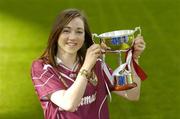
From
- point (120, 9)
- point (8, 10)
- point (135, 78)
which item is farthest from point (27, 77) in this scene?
point (135, 78)

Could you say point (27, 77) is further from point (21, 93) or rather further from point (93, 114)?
point (93, 114)

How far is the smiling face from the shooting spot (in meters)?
1.34

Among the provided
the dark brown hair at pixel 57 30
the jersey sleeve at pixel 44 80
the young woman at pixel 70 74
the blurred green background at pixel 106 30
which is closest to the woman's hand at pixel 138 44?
the young woman at pixel 70 74

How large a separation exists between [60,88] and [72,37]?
0.51 feet

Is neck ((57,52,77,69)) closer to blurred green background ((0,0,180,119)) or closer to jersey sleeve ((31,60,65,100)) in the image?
jersey sleeve ((31,60,65,100))

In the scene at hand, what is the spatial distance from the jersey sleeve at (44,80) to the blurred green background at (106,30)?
140cm

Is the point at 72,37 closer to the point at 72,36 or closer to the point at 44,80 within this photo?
the point at 72,36

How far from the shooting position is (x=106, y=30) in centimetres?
337

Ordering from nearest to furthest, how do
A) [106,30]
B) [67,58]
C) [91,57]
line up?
1. [91,57]
2. [67,58]
3. [106,30]

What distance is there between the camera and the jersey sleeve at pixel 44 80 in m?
1.32

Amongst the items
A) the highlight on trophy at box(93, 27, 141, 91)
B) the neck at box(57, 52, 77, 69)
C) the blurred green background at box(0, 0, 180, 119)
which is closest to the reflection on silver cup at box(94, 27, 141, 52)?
the highlight on trophy at box(93, 27, 141, 91)

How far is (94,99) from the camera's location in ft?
4.48

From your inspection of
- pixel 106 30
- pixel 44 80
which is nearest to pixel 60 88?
pixel 44 80

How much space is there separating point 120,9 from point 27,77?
1.04m
